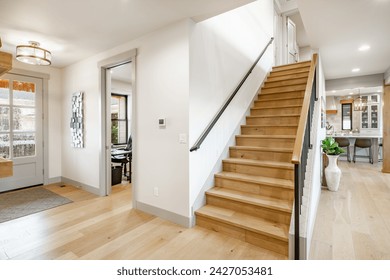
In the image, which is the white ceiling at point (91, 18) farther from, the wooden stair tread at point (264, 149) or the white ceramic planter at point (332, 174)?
the white ceramic planter at point (332, 174)

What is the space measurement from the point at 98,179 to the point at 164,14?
2976 mm

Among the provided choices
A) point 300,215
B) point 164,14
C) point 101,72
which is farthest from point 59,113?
point 300,215

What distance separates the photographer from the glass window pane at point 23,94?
416 cm

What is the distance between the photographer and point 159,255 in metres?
2.05

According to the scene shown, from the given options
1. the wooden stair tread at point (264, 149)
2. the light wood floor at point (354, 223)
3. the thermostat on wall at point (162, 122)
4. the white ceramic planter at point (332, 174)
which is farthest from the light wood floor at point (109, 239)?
the white ceramic planter at point (332, 174)

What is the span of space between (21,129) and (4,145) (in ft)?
1.35

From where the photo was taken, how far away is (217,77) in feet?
10.6

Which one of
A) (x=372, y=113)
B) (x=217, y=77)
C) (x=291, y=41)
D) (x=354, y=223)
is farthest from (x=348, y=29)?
(x=372, y=113)

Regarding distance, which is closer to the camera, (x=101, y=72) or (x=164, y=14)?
(x=164, y=14)

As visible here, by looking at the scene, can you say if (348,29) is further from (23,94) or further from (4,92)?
(4,92)

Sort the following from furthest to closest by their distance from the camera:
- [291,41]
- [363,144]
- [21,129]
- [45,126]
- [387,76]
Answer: [291,41], [363,144], [387,76], [45,126], [21,129]

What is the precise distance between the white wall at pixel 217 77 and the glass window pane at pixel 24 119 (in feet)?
12.3

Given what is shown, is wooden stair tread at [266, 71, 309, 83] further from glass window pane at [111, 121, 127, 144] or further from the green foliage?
glass window pane at [111, 121, 127, 144]

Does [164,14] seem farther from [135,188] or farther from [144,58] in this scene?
[135,188]
